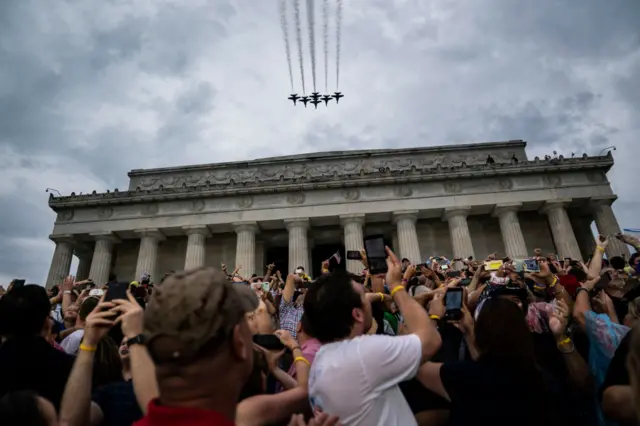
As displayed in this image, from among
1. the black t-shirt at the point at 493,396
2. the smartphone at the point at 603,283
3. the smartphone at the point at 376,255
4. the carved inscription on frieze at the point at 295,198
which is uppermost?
the carved inscription on frieze at the point at 295,198

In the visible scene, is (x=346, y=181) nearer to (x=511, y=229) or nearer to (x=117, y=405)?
(x=511, y=229)

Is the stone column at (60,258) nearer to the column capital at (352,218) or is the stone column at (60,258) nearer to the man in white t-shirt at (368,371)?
the column capital at (352,218)

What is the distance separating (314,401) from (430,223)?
31998 millimetres

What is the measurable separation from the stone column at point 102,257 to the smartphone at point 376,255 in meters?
32.2

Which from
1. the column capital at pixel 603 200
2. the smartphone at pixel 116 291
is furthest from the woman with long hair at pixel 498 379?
the column capital at pixel 603 200

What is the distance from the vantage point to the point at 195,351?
5.04 feet

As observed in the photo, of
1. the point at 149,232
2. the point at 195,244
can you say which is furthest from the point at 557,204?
the point at 149,232

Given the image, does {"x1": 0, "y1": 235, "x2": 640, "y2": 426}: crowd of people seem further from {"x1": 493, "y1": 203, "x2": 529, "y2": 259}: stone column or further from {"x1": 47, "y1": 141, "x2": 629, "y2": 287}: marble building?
{"x1": 493, "y1": 203, "x2": 529, "y2": 259}: stone column

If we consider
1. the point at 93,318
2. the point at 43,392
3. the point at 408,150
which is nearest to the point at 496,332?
the point at 93,318

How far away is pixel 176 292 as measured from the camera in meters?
1.64

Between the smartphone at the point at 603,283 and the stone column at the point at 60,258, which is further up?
the stone column at the point at 60,258

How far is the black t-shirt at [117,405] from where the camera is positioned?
3.14m

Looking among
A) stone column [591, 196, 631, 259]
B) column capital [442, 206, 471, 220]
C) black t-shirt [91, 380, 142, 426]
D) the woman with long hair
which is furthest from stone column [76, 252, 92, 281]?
stone column [591, 196, 631, 259]

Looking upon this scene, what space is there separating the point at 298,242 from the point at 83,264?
70.4ft
